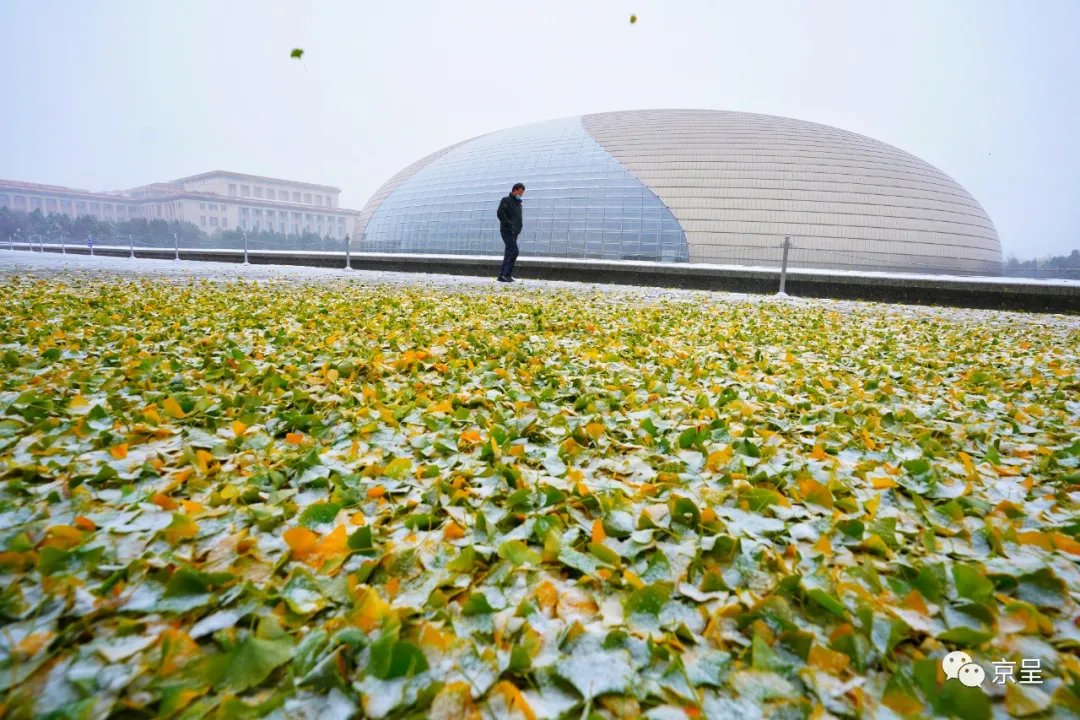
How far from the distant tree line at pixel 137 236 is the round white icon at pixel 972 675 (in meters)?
30.1

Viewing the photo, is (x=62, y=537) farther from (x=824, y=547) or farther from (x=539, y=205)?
(x=539, y=205)

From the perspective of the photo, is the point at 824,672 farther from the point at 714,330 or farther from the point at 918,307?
the point at 918,307

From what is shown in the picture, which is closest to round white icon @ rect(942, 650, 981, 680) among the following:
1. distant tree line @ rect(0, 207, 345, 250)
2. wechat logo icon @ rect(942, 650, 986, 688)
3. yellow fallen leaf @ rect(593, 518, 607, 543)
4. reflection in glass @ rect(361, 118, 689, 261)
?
wechat logo icon @ rect(942, 650, 986, 688)

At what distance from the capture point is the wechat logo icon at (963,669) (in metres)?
1.32

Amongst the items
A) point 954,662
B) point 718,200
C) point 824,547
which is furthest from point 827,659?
point 718,200

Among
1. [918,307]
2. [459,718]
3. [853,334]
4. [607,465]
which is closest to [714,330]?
[853,334]

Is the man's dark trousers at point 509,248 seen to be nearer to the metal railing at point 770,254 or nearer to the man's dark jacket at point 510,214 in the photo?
the man's dark jacket at point 510,214

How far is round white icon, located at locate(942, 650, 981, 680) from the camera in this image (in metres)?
1.34

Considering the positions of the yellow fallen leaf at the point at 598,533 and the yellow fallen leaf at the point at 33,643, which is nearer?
the yellow fallen leaf at the point at 33,643

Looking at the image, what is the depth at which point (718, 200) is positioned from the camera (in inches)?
1128

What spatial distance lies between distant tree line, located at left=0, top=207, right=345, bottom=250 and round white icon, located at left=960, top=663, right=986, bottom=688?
98.8 feet

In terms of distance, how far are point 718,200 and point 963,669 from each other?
29.9 meters

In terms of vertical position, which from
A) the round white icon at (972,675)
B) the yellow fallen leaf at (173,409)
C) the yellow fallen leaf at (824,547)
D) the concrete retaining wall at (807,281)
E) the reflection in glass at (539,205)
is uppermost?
the reflection in glass at (539,205)

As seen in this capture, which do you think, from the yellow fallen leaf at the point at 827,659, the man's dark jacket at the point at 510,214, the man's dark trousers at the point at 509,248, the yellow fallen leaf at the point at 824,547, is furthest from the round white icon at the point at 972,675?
the man's dark jacket at the point at 510,214
